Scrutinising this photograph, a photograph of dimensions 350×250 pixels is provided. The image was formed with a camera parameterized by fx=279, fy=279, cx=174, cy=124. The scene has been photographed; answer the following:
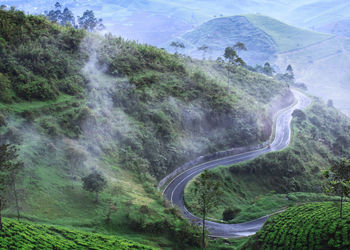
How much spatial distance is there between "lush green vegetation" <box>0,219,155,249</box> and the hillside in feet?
8.48

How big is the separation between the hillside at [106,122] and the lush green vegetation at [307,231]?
305 inches

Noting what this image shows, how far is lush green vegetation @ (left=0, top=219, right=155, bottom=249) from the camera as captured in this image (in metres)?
18.5

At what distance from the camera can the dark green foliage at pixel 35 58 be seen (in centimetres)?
Result: 4159

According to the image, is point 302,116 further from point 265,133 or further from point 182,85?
point 182,85

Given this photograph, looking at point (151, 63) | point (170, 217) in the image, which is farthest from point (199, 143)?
point (170, 217)

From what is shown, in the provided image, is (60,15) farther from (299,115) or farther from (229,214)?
(229,214)

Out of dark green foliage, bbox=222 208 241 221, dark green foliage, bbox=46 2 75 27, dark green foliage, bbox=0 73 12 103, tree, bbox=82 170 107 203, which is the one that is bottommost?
dark green foliage, bbox=222 208 241 221

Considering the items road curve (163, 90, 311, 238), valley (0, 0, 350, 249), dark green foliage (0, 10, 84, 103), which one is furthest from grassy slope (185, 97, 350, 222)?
dark green foliage (0, 10, 84, 103)

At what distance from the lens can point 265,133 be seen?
2987 inches

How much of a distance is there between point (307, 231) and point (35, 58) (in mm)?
46990

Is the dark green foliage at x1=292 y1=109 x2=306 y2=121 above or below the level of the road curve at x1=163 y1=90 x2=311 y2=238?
above

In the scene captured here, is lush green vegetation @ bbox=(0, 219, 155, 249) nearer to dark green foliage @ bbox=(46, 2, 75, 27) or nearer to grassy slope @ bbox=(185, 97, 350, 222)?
grassy slope @ bbox=(185, 97, 350, 222)

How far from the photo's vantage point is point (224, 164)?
5884 cm

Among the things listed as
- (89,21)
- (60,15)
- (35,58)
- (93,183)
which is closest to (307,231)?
(93,183)
